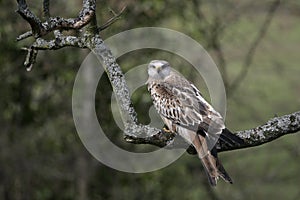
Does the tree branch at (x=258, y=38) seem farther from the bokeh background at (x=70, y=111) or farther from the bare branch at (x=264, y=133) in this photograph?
the bare branch at (x=264, y=133)

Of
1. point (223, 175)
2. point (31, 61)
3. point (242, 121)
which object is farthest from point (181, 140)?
point (242, 121)

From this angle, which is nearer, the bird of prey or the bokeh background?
the bird of prey

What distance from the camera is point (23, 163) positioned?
1046 cm

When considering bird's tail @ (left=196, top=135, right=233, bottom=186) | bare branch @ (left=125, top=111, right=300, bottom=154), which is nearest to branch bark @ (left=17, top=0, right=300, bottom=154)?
bare branch @ (left=125, top=111, right=300, bottom=154)

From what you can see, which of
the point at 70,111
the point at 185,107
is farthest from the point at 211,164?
the point at 70,111

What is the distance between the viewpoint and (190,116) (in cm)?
523

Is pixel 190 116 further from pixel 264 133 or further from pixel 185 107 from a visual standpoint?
pixel 264 133

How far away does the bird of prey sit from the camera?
15.1ft

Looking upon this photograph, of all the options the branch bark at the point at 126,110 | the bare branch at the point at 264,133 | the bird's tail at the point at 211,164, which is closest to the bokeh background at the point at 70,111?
the branch bark at the point at 126,110

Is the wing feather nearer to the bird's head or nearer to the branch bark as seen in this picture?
the bird's head

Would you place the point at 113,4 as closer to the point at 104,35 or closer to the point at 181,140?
the point at 104,35

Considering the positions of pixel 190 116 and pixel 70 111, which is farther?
pixel 70 111

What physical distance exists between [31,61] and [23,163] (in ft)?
19.6

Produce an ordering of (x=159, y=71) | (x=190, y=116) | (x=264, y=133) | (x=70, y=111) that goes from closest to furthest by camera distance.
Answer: (x=264, y=133), (x=190, y=116), (x=159, y=71), (x=70, y=111)
